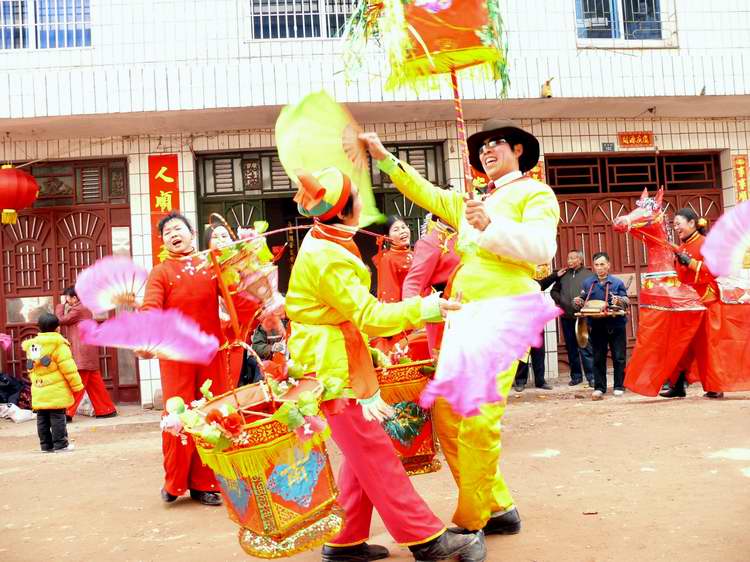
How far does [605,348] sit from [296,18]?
540 cm

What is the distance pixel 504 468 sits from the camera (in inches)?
201

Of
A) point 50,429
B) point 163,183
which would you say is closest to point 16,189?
point 163,183

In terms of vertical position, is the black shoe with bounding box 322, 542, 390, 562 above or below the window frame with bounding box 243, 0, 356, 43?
below

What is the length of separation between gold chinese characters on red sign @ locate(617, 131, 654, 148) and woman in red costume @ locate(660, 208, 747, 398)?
2.97 meters

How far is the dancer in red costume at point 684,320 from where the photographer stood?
731 cm

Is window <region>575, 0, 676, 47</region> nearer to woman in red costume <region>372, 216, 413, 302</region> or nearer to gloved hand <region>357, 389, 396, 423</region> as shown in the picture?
woman in red costume <region>372, 216, 413, 302</region>

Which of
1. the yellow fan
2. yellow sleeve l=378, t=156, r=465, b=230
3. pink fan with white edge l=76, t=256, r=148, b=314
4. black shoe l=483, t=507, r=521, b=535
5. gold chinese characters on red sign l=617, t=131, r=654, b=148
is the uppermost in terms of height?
gold chinese characters on red sign l=617, t=131, r=654, b=148

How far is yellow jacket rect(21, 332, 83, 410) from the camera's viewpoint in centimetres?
673

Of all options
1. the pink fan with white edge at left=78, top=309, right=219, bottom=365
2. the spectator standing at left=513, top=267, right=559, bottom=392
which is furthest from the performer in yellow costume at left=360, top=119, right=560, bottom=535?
the spectator standing at left=513, top=267, right=559, bottom=392

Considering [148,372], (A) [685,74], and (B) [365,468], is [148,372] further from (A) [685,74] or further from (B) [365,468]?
(A) [685,74]

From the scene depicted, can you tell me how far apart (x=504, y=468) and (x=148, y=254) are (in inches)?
228

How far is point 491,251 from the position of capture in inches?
124

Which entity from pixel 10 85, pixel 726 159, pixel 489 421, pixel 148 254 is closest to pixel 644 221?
pixel 726 159

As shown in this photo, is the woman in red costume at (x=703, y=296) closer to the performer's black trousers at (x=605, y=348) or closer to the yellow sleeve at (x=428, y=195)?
the performer's black trousers at (x=605, y=348)
